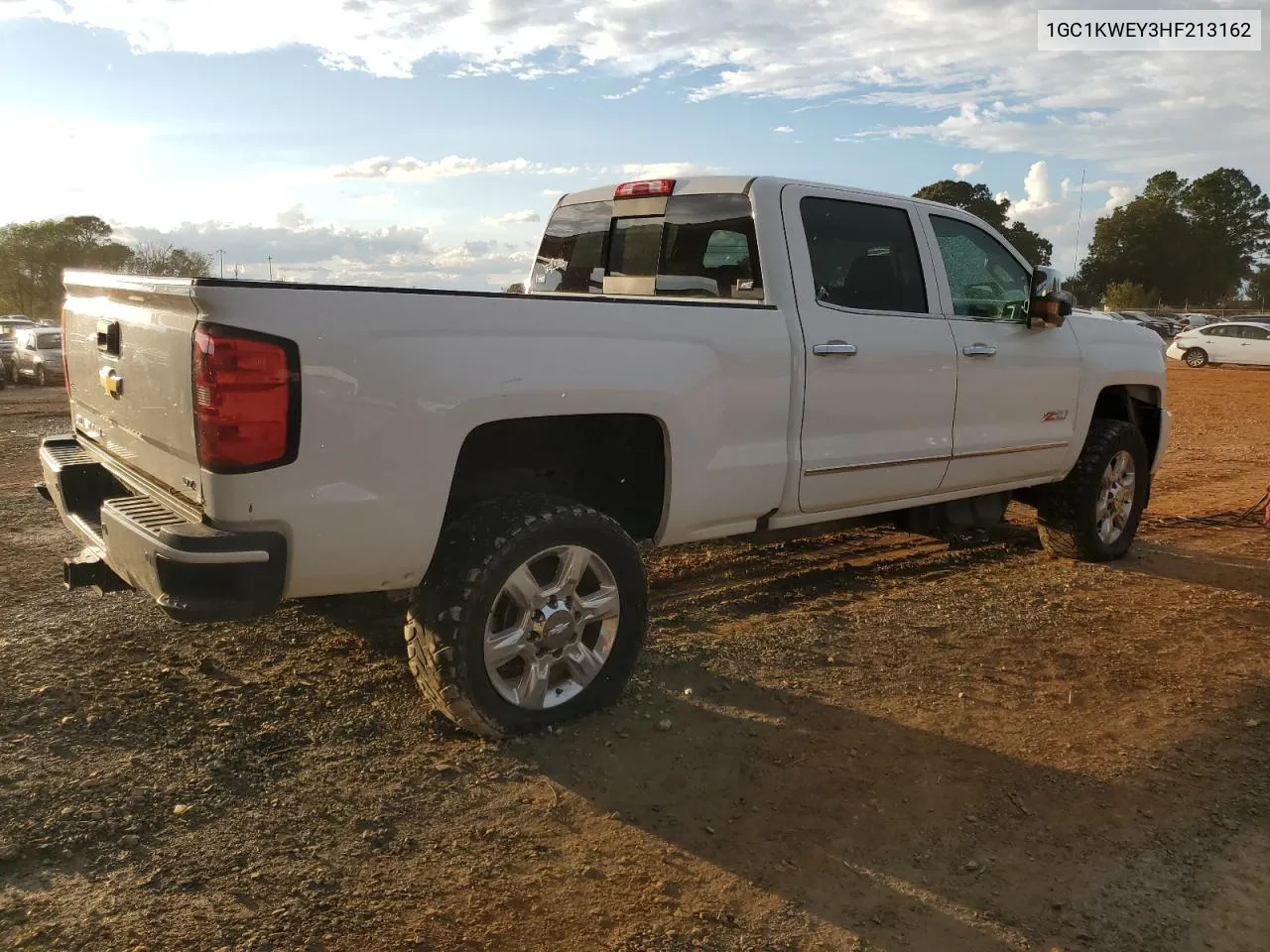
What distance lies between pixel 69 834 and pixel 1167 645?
449 cm

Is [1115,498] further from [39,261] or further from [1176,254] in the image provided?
[1176,254]

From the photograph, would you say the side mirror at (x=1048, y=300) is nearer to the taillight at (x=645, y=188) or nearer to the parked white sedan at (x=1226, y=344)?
the taillight at (x=645, y=188)

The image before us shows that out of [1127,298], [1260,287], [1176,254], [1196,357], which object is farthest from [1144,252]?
[1196,357]

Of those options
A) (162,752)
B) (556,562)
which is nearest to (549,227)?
(556,562)

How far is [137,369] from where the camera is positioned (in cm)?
322

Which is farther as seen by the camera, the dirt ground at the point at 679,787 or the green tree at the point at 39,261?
the green tree at the point at 39,261

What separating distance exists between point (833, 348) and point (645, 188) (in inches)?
52.5

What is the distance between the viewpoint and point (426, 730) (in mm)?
3545

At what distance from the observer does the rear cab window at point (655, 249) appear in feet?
14.4

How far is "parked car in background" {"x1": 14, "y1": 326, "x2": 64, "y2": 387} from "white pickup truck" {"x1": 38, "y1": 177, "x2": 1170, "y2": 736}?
1995 cm

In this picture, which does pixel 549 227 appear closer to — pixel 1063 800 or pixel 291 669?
pixel 291 669

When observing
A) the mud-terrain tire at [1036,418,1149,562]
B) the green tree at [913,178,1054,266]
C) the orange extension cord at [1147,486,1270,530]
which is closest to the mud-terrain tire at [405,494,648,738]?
the mud-terrain tire at [1036,418,1149,562]

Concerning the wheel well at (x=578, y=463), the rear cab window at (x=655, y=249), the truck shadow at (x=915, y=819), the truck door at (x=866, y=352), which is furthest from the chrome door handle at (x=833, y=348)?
the truck shadow at (x=915, y=819)

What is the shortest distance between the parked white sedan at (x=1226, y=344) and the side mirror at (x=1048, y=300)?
85.8 feet
